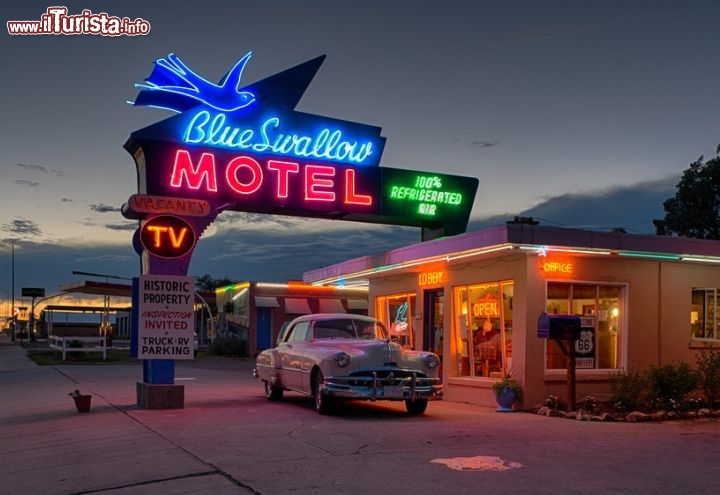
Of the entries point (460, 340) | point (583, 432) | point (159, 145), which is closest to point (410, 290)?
point (460, 340)

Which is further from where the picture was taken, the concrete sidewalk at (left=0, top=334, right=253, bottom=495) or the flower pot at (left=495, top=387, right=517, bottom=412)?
the flower pot at (left=495, top=387, right=517, bottom=412)

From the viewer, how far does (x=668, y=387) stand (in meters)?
13.9

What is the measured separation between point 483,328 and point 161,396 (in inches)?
261

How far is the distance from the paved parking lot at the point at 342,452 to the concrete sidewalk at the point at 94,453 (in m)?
0.02

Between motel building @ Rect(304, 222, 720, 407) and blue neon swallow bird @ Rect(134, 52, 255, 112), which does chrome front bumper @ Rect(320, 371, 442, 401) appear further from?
blue neon swallow bird @ Rect(134, 52, 255, 112)

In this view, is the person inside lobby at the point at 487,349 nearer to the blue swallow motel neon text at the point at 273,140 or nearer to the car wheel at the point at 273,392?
the car wheel at the point at 273,392

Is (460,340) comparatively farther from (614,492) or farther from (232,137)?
(614,492)

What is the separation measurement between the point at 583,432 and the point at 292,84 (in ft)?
36.6

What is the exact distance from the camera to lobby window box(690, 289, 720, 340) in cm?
1648

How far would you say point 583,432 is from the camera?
1148 cm

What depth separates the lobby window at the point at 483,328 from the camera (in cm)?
1608

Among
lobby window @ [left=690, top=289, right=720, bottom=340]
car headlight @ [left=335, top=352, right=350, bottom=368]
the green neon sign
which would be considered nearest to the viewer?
car headlight @ [left=335, top=352, right=350, bottom=368]

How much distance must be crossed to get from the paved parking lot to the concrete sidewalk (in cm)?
2

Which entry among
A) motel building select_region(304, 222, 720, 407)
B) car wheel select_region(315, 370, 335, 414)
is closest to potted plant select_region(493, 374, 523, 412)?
motel building select_region(304, 222, 720, 407)
